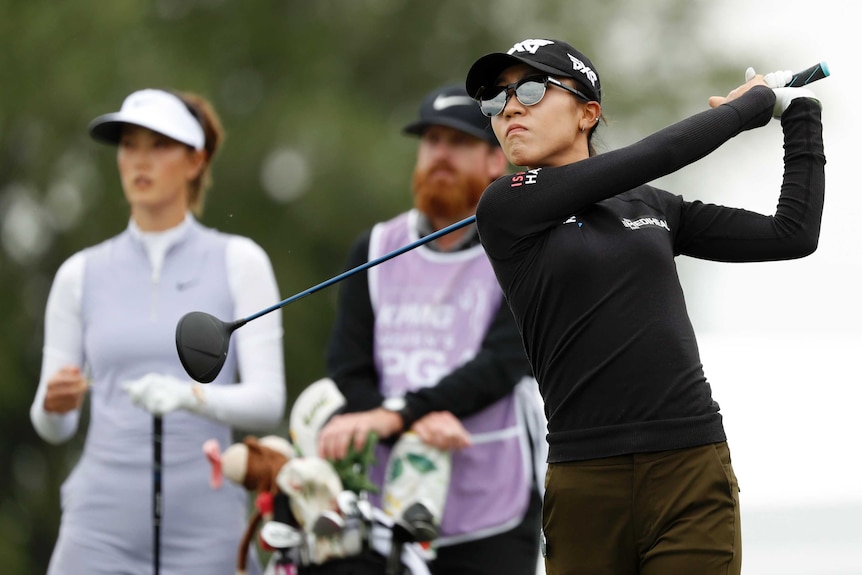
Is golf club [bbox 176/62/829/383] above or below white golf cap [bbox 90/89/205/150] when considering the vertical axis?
below

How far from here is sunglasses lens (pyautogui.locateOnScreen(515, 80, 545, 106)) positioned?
338 cm

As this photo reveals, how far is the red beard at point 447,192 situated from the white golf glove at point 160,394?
3.26 feet

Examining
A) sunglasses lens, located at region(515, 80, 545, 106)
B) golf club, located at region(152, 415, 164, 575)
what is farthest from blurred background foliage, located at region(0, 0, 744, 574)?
sunglasses lens, located at region(515, 80, 545, 106)

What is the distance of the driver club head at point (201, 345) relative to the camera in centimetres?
372

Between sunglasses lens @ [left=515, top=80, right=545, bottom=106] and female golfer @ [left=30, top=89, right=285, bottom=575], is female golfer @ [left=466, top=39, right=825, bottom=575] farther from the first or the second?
female golfer @ [left=30, top=89, right=285, bottom=575]

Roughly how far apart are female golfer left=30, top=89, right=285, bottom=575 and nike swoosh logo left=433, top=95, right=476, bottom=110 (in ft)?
2.55

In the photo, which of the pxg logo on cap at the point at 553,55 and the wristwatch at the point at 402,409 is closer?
the pxg logo on cap at the point at 553,55

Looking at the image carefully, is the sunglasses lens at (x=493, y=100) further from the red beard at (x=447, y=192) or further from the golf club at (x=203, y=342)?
the red beard at (x=447, y=192)

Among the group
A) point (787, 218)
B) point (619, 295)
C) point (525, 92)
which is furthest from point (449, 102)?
point (619, 295)

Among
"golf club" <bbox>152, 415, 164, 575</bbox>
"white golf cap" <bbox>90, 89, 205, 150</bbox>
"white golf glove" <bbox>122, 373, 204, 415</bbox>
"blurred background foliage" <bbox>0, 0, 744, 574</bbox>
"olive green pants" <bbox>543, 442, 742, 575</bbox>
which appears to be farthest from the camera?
"blurred background foliage" <bbox>0, 0, 744, 574</bbox>

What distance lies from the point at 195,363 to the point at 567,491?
96 cm

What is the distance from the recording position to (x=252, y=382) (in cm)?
500

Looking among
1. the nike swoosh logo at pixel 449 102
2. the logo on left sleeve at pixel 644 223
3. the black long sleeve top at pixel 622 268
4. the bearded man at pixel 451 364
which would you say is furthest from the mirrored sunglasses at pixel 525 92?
the nike swoosh logo at pixel 449 102

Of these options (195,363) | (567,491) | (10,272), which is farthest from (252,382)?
(10,272)
